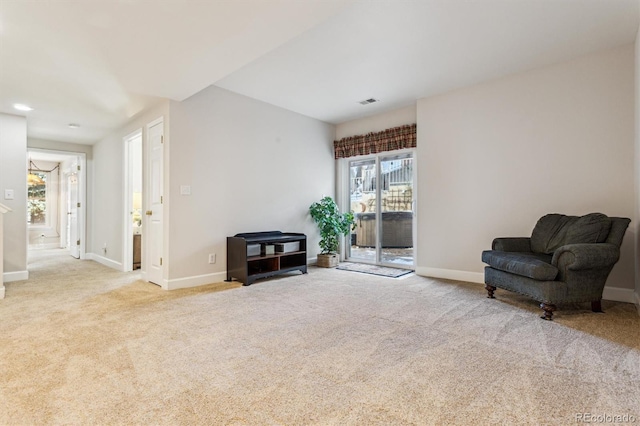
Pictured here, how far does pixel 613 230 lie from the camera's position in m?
2.81

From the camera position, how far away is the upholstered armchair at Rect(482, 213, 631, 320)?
2648mm

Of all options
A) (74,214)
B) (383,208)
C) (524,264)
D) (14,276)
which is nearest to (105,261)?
(14,276)

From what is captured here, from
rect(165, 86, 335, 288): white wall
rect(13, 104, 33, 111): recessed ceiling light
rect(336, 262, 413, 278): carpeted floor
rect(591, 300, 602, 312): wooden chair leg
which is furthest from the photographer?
rect(336, 262, 413, 278): carpeted floor

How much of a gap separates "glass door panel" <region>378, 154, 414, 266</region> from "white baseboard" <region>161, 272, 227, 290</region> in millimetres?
2685

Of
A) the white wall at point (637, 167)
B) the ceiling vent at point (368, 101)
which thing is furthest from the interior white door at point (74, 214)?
the white wall at point (637, 167)

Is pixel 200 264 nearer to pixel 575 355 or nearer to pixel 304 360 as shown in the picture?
pixel 304 360

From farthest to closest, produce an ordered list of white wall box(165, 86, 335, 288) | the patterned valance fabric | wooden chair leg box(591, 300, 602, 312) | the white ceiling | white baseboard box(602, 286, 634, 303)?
1. the patterned valance fabric
2. white wall box(165, 86, 335, 288)
3. white baseboard box(602, 286, 634, 303)
4. wooden chair leg box(591, 300, 602, 312)
5. the white ceiling

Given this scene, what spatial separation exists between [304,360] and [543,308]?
2.13 m

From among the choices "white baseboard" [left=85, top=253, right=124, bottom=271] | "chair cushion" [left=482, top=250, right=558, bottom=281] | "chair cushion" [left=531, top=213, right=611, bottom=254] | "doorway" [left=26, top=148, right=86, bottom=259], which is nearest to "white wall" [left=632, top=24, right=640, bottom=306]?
"chair cushion" [left=531, top=213, right=611, bottom=254]

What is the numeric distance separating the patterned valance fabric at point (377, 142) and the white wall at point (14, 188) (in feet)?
15.5

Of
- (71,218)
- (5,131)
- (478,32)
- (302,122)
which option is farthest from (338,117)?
(71,218)

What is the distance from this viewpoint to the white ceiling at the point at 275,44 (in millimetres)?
2201

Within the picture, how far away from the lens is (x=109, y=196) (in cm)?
560

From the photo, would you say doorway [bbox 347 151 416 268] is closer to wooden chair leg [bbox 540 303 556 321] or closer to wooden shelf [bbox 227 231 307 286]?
wooden shelf [bbox 227 231 307 286]
